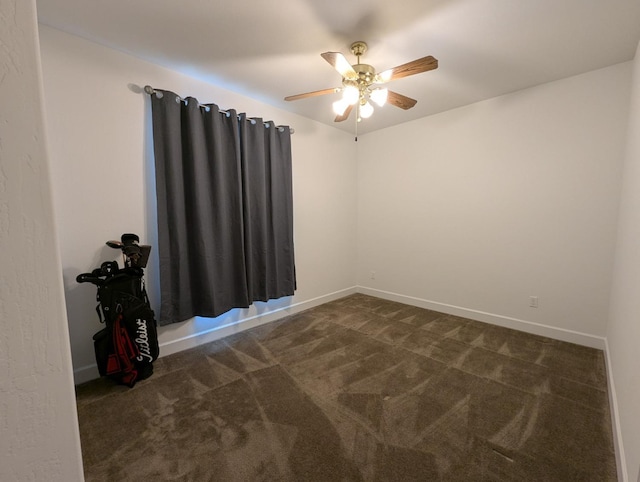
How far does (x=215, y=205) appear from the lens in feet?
8.94

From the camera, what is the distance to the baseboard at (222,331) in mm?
2176

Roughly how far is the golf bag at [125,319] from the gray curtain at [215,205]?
0.26 m

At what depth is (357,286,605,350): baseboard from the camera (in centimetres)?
265

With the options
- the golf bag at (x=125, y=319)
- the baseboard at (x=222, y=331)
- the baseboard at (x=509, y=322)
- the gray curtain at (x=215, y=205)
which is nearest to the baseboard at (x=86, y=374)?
the baseboard at (x=222, y=331)

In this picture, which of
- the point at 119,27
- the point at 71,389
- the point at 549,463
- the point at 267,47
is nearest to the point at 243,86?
the point at 267,47

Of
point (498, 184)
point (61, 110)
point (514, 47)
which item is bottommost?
point (498, 184)

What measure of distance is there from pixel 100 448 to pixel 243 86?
308 cm

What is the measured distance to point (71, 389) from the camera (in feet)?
1.90

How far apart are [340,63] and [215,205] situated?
170 cm

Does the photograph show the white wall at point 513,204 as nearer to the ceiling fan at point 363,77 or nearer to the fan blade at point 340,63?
the ceiling fan at point 363,77

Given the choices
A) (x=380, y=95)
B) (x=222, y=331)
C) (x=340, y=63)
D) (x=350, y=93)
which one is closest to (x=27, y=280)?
(x=340, y=63)

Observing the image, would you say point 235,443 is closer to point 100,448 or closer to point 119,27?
point 100,448

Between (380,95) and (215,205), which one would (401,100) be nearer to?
(380,95)

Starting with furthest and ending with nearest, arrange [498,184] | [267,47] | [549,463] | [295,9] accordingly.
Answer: [498,184], [267,47], [295,9], [549,463]
